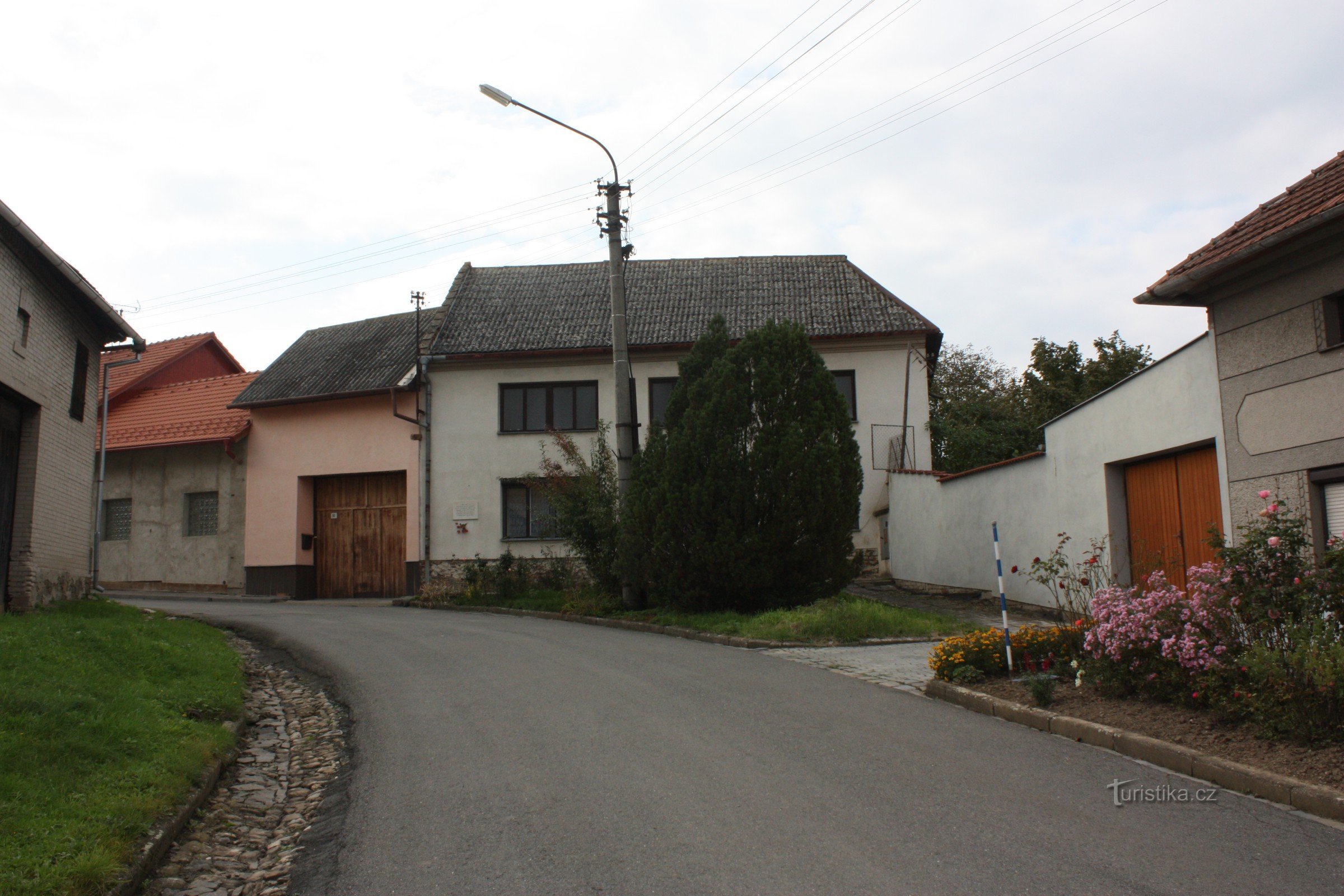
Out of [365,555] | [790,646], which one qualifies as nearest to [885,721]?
[790,646]

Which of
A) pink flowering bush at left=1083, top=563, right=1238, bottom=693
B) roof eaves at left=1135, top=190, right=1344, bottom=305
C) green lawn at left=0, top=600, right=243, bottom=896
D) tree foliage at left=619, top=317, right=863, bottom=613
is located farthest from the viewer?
tree foliage at left=619, top=317, right=863, bottom=613

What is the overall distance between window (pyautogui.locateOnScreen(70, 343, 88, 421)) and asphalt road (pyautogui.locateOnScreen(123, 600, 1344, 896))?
8.50 metres

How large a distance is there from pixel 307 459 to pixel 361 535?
7.49ft

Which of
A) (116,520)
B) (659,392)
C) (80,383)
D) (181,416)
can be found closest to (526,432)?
(659,392)

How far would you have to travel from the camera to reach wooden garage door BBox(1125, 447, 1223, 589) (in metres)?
11.6

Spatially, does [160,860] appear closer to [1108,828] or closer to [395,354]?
[1108,828]

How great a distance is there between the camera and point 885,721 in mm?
8039

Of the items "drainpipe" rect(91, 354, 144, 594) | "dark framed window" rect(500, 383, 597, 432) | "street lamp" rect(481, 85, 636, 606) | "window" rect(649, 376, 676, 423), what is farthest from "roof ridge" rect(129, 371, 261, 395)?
"street lamp" rect(481, 85, 636, 606)

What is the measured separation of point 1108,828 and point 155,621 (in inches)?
481

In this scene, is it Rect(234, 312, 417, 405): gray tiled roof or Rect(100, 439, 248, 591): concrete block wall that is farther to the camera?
Rect(100, 439, 248, 591): concrete block wall

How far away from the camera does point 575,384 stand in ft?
80.7

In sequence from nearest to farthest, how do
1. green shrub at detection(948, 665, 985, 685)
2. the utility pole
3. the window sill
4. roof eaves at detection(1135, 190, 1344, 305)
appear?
roof eaves at detection(1135, 190, 1344, 305) < green shrub at detection(948, 665, 985, 685) < the utility pole < the window sill

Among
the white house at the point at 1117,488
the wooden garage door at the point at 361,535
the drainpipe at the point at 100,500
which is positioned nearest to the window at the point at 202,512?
the drainpipe at the point at 100,500
